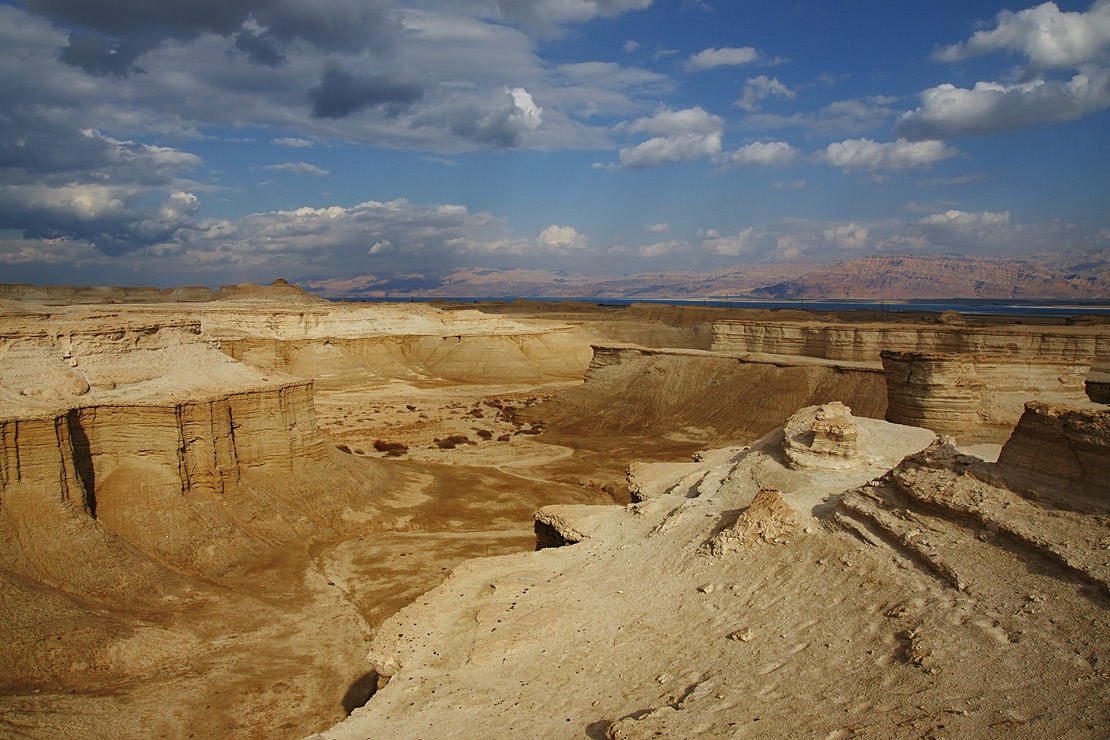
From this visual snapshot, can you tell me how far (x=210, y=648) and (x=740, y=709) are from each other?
928cm

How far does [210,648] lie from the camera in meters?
11.2

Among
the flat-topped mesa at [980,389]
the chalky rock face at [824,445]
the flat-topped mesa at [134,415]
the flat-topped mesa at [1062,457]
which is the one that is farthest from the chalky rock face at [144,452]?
the flat-topped mesa at [980,389]

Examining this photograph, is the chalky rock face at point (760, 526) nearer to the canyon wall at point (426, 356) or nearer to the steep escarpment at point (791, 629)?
the steep escarpment at point (791, 629)

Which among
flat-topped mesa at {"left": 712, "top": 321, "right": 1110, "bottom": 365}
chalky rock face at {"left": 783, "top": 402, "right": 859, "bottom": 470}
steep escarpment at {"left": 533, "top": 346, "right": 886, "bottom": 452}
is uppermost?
flat-topped mesa at {"left": 712, "top": 321, "right": 1110, "bottom": 365}

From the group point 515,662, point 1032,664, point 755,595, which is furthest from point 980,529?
point 515,662

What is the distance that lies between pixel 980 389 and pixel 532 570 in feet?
58.9

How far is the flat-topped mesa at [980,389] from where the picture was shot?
2128cm

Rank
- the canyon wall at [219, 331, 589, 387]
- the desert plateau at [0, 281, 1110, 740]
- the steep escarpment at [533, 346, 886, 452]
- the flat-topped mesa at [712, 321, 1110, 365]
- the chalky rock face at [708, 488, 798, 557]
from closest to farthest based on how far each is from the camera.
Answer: the desert plateau at [0, 281, 1110, 740]
the chalky rock face at [708, 488, 798, 557]
the flat-topped mesa at [712, 321, 1110, 365]
the steep escarpment at [533, 346, 886, 452]
the canyon wall at [219, 331, 589, 387]

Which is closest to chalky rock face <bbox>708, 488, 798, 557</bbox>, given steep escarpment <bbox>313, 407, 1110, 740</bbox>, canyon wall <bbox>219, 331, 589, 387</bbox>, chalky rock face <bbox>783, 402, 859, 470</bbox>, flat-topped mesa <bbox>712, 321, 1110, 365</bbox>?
steep escarpment <bbox>313, 407, 1110, 740</bbox>

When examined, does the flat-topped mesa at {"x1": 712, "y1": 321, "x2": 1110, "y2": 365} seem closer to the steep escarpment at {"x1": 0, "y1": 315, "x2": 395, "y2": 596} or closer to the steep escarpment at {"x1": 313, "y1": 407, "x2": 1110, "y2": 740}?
the steep escarpment at {"x1": 313, "y1": 407, "x2": 1110, "y2": 740}

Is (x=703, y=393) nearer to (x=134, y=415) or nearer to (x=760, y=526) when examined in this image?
(x=760, y=526)

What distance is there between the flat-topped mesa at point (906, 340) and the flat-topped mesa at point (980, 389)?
6.67 meters

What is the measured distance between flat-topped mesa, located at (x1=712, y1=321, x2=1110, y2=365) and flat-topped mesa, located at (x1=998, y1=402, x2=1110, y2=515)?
23.5 metres

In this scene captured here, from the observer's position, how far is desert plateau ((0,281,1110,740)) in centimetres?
638
